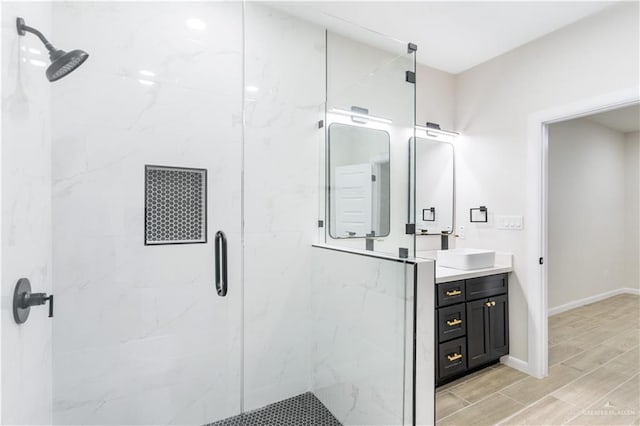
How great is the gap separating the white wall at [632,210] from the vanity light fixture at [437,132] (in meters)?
3.82

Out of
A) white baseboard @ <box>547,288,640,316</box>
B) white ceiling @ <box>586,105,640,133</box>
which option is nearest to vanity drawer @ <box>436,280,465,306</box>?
white baseboard @ <box>547,288,640,316</box>

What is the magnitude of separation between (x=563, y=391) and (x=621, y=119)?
3.96m

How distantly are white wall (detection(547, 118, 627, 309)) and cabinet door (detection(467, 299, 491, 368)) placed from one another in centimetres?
196

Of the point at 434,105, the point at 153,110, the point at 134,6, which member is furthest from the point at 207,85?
the point at 434,105

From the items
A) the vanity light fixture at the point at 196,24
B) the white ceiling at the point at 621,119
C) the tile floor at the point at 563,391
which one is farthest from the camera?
the white ceiling at the point at 621,119

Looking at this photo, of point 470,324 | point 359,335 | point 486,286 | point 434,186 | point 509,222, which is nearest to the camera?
point 359,335

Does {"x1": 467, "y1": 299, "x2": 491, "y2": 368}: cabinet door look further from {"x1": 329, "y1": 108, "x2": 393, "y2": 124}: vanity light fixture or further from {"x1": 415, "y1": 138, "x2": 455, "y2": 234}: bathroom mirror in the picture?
{"x1": 329, "y1": 108, "x2": 393, "y2": 124}: vanity light fixture

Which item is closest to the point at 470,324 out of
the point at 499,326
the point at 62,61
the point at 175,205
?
the point at 499,326

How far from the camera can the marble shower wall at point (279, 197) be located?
192 centimetres

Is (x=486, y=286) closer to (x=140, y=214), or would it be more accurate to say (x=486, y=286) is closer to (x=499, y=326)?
(x=499, y=326)

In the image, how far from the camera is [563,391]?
2.20 metres

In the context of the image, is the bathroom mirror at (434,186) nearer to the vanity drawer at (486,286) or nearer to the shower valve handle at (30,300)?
the vanity drawer at (486,286)

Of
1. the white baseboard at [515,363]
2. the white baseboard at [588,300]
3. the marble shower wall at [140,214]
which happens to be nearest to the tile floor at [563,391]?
the white baseboard at [515,363]

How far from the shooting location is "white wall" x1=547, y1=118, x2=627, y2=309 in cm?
390
